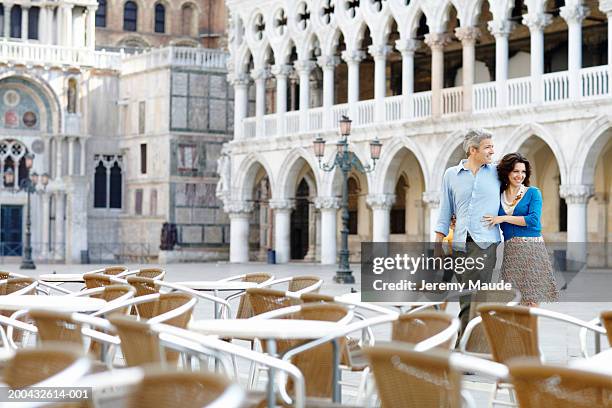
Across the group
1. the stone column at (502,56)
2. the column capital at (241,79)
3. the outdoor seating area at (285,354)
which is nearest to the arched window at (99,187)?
the column capital at (241,79)

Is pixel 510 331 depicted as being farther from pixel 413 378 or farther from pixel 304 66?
→ pixel 304 66

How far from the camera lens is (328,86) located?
3512cm

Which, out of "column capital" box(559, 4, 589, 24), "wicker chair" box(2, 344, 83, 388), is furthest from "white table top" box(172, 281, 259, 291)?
"column capital" box(559, 4, 589, 24)

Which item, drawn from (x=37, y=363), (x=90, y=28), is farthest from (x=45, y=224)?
(x=37, y=363)

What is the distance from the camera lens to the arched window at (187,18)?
177 ft

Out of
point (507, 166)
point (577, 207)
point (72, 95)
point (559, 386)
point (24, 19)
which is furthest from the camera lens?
point (24, 19)

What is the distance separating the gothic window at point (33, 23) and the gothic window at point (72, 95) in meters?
3.37

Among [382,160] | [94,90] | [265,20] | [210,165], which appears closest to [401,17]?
[382,160]

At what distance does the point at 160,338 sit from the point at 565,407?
93.5 inches

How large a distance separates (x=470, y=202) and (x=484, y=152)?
42cm

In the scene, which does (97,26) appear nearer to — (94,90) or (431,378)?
(94,90)

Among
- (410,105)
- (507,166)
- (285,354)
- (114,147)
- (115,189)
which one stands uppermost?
(410,105)

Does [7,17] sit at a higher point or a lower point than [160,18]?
lower

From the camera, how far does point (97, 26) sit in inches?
2077
